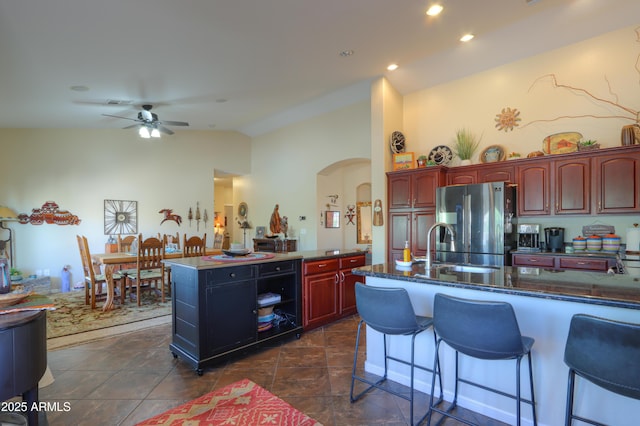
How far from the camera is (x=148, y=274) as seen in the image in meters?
5.23

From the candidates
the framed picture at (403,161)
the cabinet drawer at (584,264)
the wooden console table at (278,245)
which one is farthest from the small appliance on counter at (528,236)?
the wooden console table at (278,245)

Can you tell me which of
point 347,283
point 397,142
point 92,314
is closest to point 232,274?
point 347,283

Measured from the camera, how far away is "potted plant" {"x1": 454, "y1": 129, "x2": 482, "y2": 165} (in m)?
4.83

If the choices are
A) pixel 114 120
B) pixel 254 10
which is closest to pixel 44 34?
pixel 254 10

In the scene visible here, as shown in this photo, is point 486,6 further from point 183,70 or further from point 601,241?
point 183,70

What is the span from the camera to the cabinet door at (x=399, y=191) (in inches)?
192

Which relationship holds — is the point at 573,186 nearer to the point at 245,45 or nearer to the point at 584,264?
the point at 584,264

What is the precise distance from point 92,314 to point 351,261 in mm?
3744

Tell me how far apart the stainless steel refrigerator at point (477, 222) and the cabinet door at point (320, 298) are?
64.8 inches

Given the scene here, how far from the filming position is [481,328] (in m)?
1.71

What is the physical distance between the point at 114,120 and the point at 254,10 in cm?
443

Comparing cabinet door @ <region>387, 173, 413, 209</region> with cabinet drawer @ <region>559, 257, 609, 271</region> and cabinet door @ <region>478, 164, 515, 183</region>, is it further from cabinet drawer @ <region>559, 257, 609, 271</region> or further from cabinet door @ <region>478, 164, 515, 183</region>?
cabinet drawer @ <region>559, 257, 609, 271</region>

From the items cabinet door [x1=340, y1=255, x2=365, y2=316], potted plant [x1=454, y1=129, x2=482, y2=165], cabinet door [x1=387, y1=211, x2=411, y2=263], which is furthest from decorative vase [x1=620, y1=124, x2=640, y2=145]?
cabinet door [x1=340, y1=255, x2=365, y2=316]

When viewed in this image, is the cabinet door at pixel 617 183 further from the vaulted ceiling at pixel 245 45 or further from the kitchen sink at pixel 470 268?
the kitchen sink at pixel 470 268
